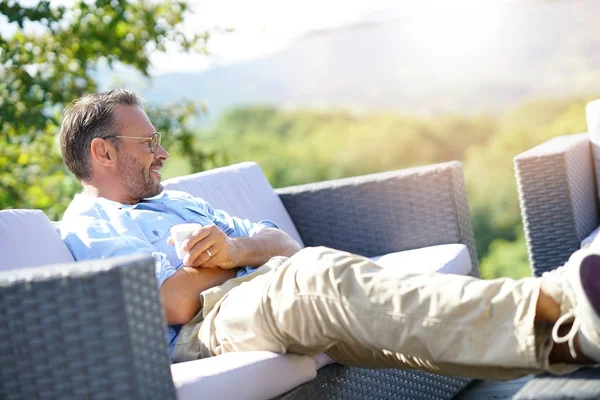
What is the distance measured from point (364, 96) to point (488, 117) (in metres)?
→ 1.08

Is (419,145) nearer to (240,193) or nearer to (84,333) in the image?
(240,193)

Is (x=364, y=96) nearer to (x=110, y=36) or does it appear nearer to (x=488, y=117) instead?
(x=488, y=117)

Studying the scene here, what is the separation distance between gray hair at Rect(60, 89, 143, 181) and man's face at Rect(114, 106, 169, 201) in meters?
0.03

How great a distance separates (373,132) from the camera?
7039mm

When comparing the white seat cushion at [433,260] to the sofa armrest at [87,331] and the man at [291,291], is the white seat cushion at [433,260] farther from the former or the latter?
the sofa armrest at [87,331]

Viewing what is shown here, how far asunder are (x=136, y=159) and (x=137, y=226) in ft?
1.00

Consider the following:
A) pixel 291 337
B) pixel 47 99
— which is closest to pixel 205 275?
pixel 291 337

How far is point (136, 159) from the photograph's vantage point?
292cm

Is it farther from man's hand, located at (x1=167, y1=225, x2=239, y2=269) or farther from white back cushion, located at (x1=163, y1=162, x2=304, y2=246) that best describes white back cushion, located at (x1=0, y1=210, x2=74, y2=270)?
white back cushion, located at (x1=163, y1=162, x2=304, y2=246)

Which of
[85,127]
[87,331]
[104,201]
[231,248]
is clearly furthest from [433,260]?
[87,331]

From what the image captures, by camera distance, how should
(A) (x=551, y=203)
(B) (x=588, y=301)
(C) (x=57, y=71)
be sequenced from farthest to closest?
(C) (x=57, y=71)
(A) (x=551, y=203)
(B) (x=588, y=301)

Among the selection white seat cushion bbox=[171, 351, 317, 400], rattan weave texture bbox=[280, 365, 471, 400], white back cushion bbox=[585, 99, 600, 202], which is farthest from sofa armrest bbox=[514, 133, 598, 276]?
white seat cushion bbox=[171, 351, 317, 400]

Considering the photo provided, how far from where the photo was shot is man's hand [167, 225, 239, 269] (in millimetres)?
2551

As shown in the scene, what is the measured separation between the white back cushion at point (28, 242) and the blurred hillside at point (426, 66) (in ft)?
11.5
